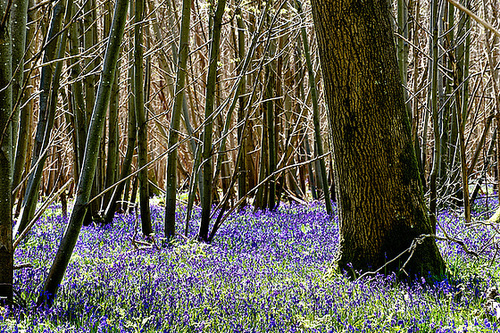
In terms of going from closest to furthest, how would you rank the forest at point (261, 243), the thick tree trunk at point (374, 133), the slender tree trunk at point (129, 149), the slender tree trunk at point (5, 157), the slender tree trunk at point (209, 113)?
1. the slender tree trunk at point (5, 157)
2. the forest at point (261, 243)
3. the thick tree trunk at point (374, 133)
4. the slender tree trunk at point (209, 113)
5. the slender tree trunk at point (129, 149)

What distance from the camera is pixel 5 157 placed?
280cm

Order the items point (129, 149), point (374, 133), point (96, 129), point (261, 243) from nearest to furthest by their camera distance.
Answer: point (96, 129), point (374, 133), point (261, 243), point (129, 149)

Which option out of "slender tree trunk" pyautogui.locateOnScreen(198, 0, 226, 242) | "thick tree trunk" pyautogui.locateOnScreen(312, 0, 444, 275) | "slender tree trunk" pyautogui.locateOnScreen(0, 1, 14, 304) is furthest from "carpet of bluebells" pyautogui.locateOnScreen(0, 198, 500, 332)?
"slender tree trunk" pyautogui.locateOnScreen(198, 0, 226, 242)

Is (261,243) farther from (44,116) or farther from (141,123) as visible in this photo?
(44,116)

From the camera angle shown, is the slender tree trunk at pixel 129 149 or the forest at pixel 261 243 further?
the slender tree trunk at pixel 129 149

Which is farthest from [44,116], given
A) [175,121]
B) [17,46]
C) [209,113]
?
[209,113]

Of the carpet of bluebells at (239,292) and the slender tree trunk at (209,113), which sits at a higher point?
the slender tree trunk at (209,113)

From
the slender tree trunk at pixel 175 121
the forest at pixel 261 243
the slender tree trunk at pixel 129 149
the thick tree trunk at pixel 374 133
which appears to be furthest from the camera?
the slender tree trunk at pixel 129 149

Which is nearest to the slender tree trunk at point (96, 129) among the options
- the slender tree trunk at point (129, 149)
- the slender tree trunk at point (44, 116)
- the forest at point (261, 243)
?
the forest at point (261, 243)

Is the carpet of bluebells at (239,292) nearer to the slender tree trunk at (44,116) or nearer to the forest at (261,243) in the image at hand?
the forest at (261,243)

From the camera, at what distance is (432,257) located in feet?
13.2

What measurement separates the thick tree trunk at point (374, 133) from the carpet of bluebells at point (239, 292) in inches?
13.0

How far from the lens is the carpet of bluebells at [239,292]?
2.97 m

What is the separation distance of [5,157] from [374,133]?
2.68 meters
